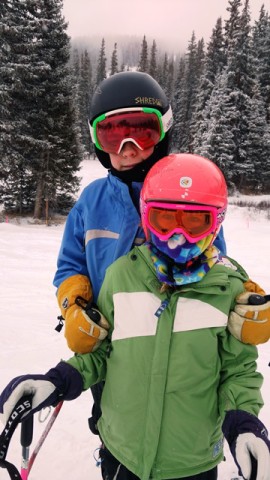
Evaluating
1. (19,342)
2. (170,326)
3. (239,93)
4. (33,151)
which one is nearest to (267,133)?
(239,93)

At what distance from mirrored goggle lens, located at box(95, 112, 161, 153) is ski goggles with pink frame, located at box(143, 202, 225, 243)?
0.49 meters

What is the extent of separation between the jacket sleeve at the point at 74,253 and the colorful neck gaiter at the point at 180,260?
54cm

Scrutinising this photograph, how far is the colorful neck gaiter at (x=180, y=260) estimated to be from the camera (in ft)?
5.35

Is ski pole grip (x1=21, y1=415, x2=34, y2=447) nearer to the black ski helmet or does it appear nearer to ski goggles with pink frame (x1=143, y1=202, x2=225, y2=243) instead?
ski goggles with pink frame (x1=143, y1=202, x2=225, y2=243)

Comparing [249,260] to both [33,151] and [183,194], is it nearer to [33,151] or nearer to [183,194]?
[183,194]

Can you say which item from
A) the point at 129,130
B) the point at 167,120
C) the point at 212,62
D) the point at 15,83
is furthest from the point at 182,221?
the point at 212,62

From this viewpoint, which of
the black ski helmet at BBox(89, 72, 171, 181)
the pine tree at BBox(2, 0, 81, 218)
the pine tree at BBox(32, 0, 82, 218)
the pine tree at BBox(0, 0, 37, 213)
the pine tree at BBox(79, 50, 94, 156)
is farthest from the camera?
the pine tree at BBox(79, 50, 94, 156)

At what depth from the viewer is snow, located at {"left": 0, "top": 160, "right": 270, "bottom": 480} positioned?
3.02m

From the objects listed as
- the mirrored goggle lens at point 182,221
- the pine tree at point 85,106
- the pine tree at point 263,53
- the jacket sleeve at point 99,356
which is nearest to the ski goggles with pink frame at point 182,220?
the mirrored goggle lens at point 182,221

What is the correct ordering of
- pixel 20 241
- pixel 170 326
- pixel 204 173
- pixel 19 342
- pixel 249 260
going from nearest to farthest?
pixel 170 326 → pixel 204 173 → pixel 19 342 → pixel 249 260 → pixel 20 241

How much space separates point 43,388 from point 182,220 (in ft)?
3.26

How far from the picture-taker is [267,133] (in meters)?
31.7

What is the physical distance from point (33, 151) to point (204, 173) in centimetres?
1857

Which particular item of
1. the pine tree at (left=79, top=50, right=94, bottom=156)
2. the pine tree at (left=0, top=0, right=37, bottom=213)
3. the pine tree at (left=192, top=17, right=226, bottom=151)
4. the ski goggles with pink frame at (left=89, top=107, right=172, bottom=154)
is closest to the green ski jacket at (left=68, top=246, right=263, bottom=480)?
the ski goggles with pink frame at (left=89, top=107, right=172, bottom=154)
